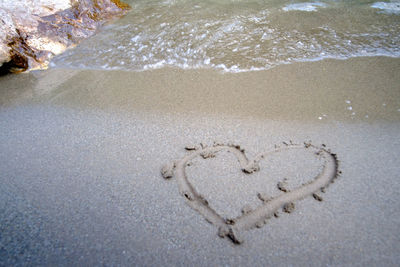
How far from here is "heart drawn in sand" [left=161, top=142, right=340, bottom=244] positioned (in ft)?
4.31

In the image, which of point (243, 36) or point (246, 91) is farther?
point (243, 36)

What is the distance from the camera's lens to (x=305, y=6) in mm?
4223

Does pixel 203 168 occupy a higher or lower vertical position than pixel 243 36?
lower

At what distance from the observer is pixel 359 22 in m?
3.56

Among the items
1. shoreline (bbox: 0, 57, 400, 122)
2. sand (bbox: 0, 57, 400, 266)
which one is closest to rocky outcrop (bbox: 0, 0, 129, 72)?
shoreline (bbox: 0, 57, 400, 122)

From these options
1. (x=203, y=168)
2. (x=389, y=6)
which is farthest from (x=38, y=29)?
(x=389, y=6)

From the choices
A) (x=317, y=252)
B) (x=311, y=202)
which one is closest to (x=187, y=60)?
(x=311, y=202)

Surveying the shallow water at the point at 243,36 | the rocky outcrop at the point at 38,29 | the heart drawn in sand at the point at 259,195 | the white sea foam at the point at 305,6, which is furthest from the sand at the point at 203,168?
the white sea foam at the point at 305,6

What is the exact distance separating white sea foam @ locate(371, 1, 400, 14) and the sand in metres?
2.05

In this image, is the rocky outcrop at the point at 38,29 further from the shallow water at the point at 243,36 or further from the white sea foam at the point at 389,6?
the white sea foam at the point at 389,6

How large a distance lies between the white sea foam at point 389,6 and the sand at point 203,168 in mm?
2046

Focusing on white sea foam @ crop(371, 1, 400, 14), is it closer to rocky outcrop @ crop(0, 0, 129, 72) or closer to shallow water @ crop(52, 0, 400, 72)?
shallow water @ crop(52, 0, 400, 72)

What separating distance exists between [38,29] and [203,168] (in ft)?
11.8

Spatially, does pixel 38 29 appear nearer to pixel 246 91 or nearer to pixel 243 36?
pixel 243 36
